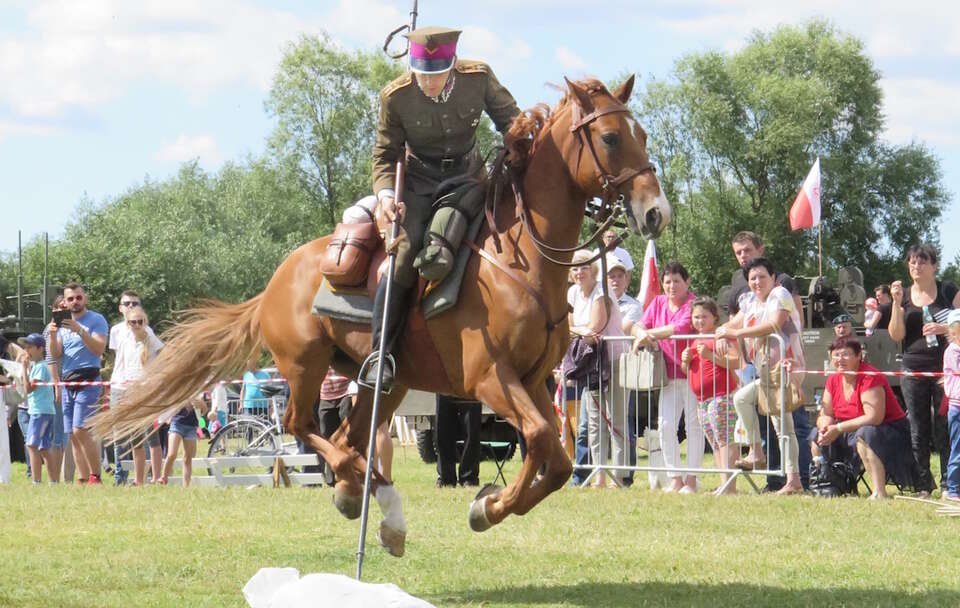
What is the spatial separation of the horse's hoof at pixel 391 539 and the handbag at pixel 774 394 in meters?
5.72

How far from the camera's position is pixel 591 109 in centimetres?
732

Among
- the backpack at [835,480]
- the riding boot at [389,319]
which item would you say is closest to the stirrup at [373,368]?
the riding boot at [389,319]

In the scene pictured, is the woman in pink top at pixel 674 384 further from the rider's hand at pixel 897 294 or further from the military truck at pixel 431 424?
the military truck at pixel 431 424

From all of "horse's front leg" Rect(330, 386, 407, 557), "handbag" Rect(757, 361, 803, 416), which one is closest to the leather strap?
"horse's front leg" Rect(330, 386, 407, 557)

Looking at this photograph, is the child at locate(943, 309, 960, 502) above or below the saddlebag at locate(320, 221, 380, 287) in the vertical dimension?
below

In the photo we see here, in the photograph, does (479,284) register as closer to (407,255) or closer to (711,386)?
(407,255)

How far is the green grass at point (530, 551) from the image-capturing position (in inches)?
286

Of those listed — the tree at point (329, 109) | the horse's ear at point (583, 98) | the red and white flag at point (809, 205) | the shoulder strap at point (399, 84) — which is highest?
the tree at point (329, 109)

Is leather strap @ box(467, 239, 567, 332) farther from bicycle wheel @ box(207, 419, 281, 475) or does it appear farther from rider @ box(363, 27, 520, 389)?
bicycle wheel @ box(207, 419, 281, 475)

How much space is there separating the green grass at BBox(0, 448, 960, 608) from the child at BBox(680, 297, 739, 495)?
1.13 metres

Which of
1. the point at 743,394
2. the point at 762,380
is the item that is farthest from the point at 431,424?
the point at 762,380

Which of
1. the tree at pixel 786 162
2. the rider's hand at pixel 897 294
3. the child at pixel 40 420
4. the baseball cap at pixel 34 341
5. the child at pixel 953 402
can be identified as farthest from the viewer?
the tree at pixel 786 162

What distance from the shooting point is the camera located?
49.5 ft

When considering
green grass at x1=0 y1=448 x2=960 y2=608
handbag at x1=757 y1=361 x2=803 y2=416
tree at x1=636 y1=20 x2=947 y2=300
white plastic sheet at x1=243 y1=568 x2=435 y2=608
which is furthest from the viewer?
tree at x1=636 y1=20 x2=947 y2=300
